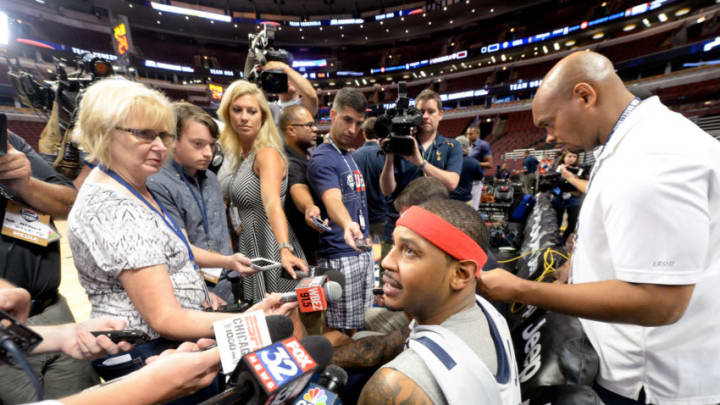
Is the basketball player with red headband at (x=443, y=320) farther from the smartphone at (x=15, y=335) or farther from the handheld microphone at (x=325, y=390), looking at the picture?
the smartphone at (x=15, y=335)

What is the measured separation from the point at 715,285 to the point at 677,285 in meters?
0.28

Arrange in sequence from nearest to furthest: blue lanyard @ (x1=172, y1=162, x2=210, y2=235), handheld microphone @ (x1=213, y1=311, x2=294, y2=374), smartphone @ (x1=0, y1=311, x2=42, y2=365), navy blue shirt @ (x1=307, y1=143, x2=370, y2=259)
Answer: smartphone @ (x1=0, y1=311, x2=42, y2=365)
handheld microphone @ (x1=213, y1=311, x2=294, y2=374)
blue lanyard @ (x1=172, y1=162, x2=210, y2=235)
navy blue shirt @ (x1=307, y1=143, x2=370, y2=259)

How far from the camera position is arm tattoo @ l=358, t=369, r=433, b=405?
0.90 m

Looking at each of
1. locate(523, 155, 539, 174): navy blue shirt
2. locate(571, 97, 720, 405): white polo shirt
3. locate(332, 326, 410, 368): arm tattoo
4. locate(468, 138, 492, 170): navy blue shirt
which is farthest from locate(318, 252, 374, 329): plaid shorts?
locate(523, 155, 539, 174): navy blue shirt

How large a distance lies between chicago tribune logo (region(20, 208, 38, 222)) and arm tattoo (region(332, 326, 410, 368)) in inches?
64.5

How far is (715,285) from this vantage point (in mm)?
1057

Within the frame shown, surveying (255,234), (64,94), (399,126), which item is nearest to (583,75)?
(399,126)

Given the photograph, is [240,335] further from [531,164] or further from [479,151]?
[531,164]

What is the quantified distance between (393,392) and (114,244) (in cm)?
97

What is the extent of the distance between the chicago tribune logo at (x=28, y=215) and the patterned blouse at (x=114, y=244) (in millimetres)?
737

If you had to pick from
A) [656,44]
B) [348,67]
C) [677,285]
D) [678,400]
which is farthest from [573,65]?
[348,67]

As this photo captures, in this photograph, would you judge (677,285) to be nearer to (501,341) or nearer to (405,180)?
(501,341)

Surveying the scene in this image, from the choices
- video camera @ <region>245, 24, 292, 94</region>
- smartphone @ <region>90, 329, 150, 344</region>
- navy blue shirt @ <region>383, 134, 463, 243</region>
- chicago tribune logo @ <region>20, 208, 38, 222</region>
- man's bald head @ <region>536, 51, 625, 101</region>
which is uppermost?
video camera @ <region>245, 24, 292, 94</region>

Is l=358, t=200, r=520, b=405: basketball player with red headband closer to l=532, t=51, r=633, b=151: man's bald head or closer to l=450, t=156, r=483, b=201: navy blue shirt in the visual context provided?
l=532, t=51, r=633, b=151: man's bald head
